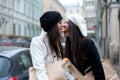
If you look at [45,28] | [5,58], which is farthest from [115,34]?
[45,28]

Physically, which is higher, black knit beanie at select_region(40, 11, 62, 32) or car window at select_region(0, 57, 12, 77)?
black knit beanie at select_region(40, 11, 62, 32)

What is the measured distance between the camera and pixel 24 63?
7.56 metres

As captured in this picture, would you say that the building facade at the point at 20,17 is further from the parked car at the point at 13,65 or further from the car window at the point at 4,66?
the car window at the point at 4,66

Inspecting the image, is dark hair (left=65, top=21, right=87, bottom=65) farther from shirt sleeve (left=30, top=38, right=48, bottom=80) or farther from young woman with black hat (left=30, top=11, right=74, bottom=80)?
shirt sleeve (left=30, top=38, right=48, bottom=80)

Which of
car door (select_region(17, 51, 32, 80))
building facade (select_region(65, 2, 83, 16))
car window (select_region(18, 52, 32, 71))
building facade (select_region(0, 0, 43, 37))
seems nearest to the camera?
car door (select_region(17, 51, 32, 80))

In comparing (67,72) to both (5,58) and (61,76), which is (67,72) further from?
(5,58)

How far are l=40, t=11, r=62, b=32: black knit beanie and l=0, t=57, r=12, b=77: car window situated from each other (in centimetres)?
288

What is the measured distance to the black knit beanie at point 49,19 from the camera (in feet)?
12.6

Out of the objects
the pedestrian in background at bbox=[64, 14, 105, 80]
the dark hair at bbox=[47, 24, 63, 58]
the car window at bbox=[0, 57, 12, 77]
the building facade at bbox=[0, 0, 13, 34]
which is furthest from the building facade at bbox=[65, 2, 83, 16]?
the pedestrian in background at bbox=[64, 14, 105, 80]

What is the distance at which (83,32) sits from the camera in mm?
3766

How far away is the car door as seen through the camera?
23.1ft

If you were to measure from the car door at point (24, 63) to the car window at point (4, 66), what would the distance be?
26 centimetres

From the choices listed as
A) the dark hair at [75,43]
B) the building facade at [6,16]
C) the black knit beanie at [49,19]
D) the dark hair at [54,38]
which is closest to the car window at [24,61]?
the dark hair at [54,38]

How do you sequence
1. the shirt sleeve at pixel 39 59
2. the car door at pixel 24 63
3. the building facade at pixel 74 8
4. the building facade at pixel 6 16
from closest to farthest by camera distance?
1. the shirt sleeve at pixel 39 59
2. the car door at pixel 24 63
3. the building facade at pixel 6 16
4. the building facade at pixel 74 8
